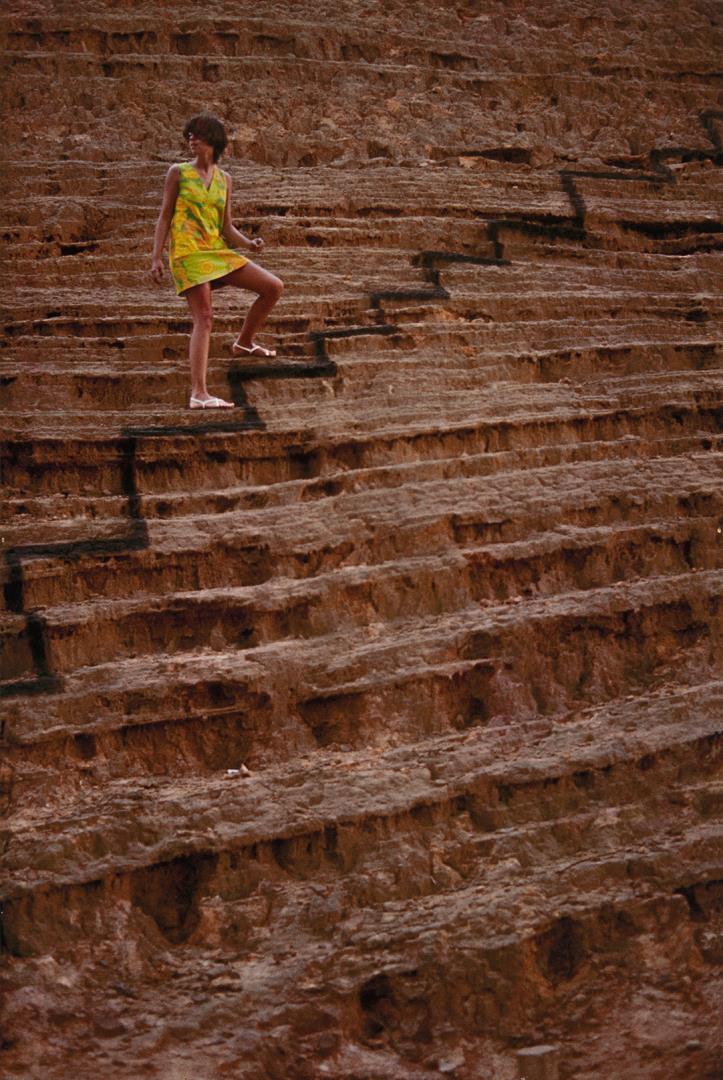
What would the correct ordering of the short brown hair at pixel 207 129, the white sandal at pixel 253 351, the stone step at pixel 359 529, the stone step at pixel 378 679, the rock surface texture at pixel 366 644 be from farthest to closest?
the white sandal at pixel 253 351
the short brown hair at pixel 207 129
the stone step at pixel 359 529
the stone step at pixel 378 679
the rock surface texture at pixel 366 644

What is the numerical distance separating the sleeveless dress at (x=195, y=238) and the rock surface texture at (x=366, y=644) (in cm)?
49

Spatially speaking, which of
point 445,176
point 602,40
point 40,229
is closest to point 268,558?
point 40,229

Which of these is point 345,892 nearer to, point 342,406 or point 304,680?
point 304,680

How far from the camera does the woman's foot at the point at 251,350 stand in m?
5.44

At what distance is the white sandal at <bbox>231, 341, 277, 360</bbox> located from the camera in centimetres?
544

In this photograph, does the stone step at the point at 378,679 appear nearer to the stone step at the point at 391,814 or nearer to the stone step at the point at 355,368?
the stone step at the point at 391,814

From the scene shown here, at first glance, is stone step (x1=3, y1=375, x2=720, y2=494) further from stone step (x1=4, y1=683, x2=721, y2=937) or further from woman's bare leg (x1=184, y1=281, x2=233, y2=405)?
stone step (x1=4, y1=683, x2=721, y2=937)

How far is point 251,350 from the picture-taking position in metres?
5.46

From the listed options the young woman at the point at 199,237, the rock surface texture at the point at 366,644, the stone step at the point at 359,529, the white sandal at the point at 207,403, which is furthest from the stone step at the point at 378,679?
the young woman at the point at 199,237

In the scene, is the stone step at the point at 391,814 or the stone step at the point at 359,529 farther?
the stone step at the point at 359,529

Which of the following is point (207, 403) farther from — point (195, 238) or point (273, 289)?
point (195, 238)

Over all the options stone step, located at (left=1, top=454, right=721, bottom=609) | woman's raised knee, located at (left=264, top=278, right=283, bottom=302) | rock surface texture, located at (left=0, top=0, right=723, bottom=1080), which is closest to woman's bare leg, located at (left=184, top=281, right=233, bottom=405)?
rock surface texture, located at (left=0, top=0, right=723, bottom=1080)

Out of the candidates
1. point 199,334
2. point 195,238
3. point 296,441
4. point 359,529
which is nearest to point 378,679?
point 359,529

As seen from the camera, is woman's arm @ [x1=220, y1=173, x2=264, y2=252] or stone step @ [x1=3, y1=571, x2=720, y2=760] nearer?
stone step @ [x1=3, y1=571, x2=720, y2=760]
